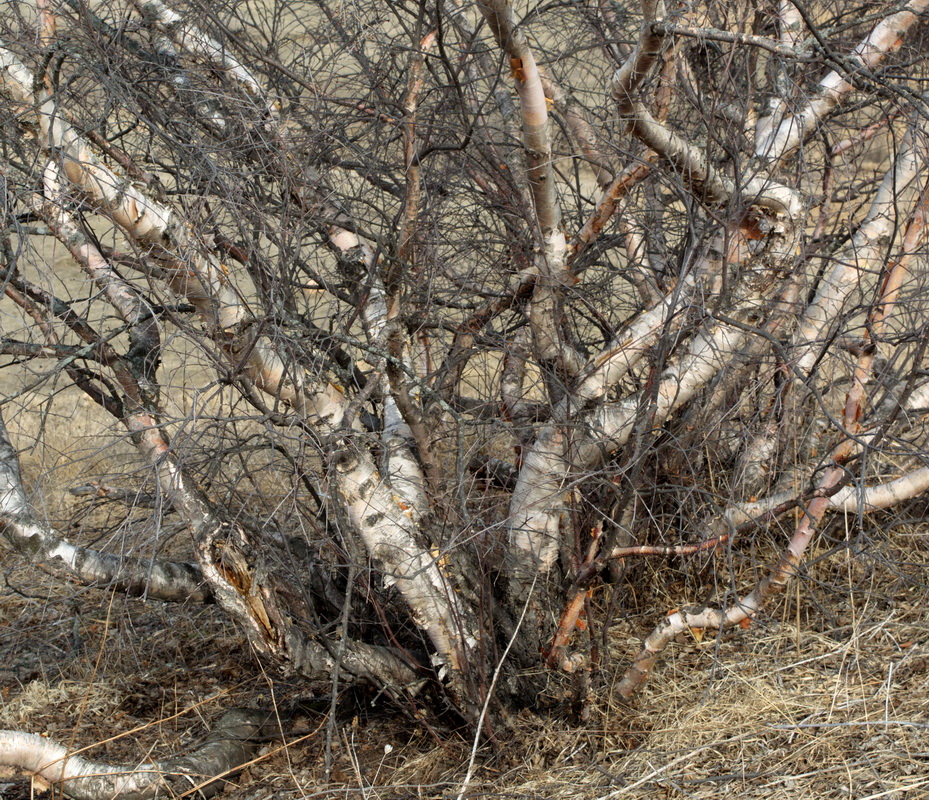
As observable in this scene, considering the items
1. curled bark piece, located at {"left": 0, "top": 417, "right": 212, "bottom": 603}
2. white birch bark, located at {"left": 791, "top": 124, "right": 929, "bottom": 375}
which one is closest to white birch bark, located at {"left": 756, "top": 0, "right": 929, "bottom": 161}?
white birch bark, located at {"left": 791, "top": 124, "right": 929, "bottom": 375}

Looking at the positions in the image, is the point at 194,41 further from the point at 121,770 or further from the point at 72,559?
the point at 121,770

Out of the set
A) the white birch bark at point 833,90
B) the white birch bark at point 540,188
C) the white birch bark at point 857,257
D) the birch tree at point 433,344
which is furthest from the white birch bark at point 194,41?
the white birch bark at point 857,257

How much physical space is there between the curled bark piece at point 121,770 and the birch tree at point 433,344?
15mm

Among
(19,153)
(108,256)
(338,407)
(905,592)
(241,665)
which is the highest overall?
(19,153)

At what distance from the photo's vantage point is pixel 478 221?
4586 mm

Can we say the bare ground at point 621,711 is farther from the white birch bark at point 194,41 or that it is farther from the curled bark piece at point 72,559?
the white birch bark at point 194,41

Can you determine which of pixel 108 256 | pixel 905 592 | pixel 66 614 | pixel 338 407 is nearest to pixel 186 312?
pixel 108 256

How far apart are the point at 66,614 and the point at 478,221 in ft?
9.49

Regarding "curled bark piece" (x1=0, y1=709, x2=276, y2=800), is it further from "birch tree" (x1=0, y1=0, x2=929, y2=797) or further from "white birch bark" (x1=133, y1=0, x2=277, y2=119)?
"white birch bark" (x1=133, y1=0, x2=277, y2=119)

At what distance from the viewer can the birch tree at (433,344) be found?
3.32m

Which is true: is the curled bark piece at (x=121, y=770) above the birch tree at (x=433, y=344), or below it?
below

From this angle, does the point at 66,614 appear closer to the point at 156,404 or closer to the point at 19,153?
the point at 156,404

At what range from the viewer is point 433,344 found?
448 centimetres

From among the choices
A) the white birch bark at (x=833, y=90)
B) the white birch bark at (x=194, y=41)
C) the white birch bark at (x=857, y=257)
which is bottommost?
the white birch bark at (x=857, y=257)
